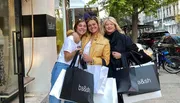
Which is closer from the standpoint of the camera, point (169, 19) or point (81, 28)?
point (81, 28)

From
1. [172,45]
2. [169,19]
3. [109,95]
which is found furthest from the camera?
[169,19]

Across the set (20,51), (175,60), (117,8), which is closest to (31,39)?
(20,51)

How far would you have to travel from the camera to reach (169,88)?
29.2 feet

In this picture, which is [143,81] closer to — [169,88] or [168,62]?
[169,88]

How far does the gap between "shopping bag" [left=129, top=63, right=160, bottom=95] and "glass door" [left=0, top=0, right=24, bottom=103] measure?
5.04ft

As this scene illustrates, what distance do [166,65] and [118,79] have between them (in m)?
8.74

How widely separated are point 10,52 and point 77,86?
176cm

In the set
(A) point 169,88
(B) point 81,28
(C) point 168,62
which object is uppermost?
(B) point 81,28

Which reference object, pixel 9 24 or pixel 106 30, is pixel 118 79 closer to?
pixel 106 30

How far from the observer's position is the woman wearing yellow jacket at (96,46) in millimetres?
3828

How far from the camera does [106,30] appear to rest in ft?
13.3

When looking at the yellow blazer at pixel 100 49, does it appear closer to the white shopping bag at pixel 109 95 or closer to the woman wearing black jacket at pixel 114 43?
the woman wearing black jacket at pixel 114 43

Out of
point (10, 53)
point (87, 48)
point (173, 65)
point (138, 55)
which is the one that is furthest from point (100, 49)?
point (173, 65)

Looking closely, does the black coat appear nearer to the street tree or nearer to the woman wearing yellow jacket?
the woman wearing yellow jacket
